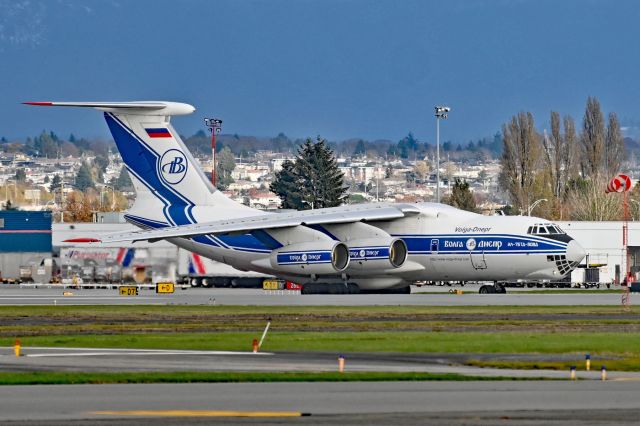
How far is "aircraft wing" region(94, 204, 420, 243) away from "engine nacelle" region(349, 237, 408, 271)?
45.1 inches

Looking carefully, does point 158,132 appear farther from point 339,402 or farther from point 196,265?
point 339,402

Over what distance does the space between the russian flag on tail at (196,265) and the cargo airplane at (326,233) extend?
31.6ft

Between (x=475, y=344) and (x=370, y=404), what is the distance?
11.7 meters

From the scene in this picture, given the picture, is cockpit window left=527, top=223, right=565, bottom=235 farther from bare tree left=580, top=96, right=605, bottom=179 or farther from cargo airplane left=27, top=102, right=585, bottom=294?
bare tree left=580, top=96, right=605, bottom=179

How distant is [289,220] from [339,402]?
38.1 m

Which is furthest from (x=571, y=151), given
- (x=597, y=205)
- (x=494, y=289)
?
A: (x=494, y=289)

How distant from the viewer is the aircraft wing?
56.7 m

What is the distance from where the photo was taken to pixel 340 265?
59094mm

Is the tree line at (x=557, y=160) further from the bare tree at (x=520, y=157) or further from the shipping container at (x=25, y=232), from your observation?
the shipping container at (x=25, y=232)

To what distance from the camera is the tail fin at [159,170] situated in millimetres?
60156

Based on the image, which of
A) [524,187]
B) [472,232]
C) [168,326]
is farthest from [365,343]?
[524,187]

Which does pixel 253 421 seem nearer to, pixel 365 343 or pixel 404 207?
pixel 365 343

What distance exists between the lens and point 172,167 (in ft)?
198

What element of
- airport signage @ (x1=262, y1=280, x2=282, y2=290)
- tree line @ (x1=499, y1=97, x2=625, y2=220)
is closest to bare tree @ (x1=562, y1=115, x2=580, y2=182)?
tree line @ (x1=499, y1=97, x2=625, y2=220)
